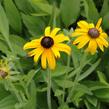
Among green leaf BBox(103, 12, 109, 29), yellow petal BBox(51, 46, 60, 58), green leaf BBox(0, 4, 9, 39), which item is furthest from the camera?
green leaf BBox(103, 12, 109, 29)

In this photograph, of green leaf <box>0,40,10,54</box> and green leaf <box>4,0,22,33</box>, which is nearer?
green leaf <box>0,40,10,54</box>

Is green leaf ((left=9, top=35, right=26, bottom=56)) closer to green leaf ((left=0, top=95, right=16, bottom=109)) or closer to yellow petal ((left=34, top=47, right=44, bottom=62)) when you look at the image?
green leaf ((left=0, top=95, right=16, bottom=109))

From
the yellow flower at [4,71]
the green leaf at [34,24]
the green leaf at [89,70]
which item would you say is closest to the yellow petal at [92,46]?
the yellow flower at [4,71]

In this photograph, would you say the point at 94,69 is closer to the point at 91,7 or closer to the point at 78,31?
the point at 91,7

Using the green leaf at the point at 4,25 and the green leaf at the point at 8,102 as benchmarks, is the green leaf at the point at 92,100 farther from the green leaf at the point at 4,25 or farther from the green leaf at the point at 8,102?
the green leaf at the point at 4,25

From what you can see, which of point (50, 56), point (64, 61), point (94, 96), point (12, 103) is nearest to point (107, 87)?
point (94, 96)

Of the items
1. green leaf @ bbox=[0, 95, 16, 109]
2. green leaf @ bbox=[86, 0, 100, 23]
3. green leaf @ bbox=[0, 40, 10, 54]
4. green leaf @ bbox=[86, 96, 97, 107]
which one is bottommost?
green leaf @ bbox=[86, 96, 97, 107]

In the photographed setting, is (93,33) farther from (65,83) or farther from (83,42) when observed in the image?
(65,83)

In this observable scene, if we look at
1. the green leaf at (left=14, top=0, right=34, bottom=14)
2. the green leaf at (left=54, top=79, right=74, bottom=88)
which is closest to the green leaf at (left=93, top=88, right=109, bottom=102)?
the green leaf at (left=54, top=79, right=74, bottom=88)
